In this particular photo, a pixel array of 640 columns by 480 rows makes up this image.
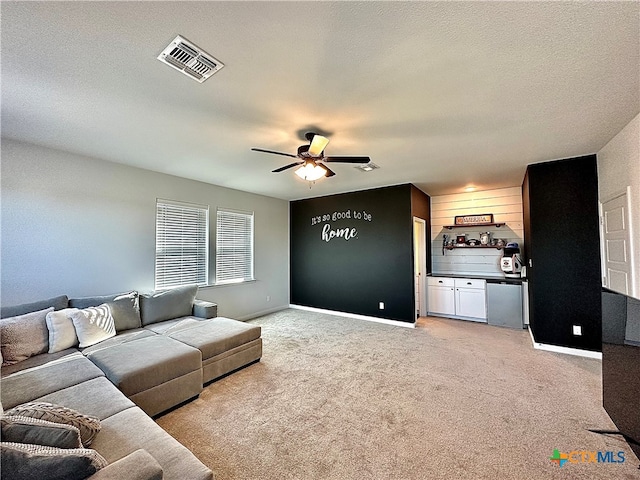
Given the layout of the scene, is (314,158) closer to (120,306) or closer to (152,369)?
(152,369)

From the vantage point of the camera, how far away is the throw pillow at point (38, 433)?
3.41ft

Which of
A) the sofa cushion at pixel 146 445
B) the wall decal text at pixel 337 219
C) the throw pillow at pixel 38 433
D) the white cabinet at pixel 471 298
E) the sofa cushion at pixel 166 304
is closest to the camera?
the throw pillow at pixel 38 433

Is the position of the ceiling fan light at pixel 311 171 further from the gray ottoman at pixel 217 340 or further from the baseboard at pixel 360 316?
the baseboard at pixel 360 316

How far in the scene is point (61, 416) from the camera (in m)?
1.31

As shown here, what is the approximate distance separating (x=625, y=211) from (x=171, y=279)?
599cm

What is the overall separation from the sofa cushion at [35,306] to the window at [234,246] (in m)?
2.28

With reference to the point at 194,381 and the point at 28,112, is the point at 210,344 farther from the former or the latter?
the point at 28,112

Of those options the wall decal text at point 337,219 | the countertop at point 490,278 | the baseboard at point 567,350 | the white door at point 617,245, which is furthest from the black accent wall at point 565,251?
the wall decal text at point 337,219

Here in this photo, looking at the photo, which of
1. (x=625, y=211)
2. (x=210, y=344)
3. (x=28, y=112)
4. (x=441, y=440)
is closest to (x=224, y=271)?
(x=210, y=344)

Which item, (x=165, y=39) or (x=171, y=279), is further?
(x=171, y=279)

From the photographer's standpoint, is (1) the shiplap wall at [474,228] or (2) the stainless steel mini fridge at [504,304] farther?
(1) the shiplap wall at [474,228]

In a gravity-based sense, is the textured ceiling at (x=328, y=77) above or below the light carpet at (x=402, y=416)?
above

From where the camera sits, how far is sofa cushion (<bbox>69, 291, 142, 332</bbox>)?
120 inches

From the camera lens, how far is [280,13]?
1330mm
